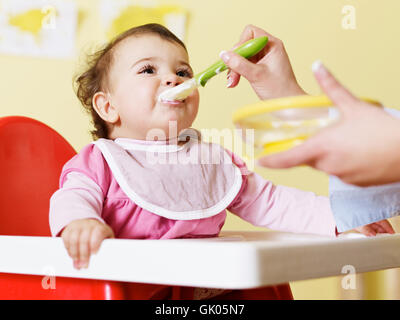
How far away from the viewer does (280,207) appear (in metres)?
0.94

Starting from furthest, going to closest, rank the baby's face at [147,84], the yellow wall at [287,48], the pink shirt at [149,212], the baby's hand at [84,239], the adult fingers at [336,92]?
the yellow wall at [287,48]
the baby's face at [147,84]
the pink shirt at [149,212]
the baby's hand at [84,239]
the adult fingers at [336,92]

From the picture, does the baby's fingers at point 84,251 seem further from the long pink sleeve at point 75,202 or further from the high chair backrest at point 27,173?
the high chair backrest at point 27,173

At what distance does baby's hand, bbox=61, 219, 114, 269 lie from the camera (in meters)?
0.61

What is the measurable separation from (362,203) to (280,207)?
0.56 ft

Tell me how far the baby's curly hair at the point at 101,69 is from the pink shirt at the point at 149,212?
5.5 inches

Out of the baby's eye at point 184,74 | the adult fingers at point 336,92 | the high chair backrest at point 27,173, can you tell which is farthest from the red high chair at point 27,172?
the adult fingers at point 336,92

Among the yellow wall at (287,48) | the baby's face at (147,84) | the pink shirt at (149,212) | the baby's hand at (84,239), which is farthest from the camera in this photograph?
the yellow wall at (287,48)

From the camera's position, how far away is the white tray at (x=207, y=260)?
20.3 inches

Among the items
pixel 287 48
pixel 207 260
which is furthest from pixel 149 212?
pixel 287 48

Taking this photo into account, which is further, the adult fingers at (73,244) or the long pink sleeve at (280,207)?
the long pink sleeve at (280,207)

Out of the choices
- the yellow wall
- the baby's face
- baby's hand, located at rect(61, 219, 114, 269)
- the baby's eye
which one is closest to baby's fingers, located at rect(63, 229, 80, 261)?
baby's hand, located at rect(61, 219, 114, 269)

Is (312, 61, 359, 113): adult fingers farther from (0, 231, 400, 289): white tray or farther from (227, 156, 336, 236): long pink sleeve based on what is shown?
(227, 156, 336, 236): long pink sleeve

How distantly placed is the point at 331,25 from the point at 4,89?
3.21ft
